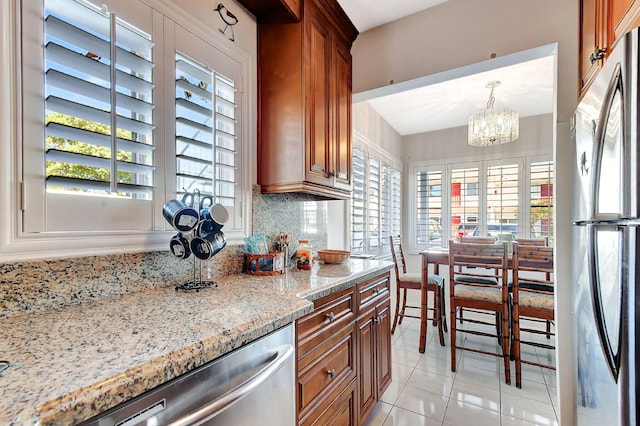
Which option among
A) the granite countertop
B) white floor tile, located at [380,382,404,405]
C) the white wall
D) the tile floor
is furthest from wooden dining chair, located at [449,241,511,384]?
the granite countertop

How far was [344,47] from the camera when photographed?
2.06m

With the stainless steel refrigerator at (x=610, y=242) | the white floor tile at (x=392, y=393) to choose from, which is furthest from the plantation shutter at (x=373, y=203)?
the stainless steel refrigerator at (x=610, y=242)

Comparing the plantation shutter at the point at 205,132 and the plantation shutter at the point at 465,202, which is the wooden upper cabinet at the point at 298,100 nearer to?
the plantation shutter at the point at 205,132

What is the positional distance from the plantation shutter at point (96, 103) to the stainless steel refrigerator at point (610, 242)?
5.23ft

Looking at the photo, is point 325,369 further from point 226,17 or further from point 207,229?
point 226,17

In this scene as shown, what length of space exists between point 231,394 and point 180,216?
0.66 m

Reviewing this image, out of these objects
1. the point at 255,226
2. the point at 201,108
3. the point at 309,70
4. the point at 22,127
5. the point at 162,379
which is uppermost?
the point at 309,70

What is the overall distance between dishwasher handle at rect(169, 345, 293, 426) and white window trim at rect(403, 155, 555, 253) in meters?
4.01

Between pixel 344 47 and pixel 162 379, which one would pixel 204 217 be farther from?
pixel 344 47

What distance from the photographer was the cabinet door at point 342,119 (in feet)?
6.44

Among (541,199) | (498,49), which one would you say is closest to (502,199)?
(541,199)

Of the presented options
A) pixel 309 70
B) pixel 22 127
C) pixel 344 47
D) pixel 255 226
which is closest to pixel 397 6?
pixel 344 47

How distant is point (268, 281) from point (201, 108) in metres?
0.88

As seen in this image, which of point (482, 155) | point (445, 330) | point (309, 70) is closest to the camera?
point (309, 70)
